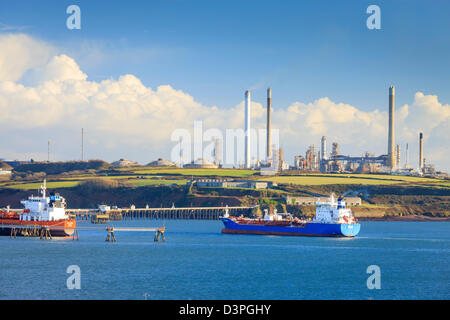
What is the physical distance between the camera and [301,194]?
175m

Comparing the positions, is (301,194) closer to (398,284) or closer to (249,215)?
(249,215)

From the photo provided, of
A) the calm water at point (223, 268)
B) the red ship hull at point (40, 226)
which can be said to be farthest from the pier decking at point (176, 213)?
the calm water at point (223, 268)

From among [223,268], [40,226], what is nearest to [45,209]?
[40,226]

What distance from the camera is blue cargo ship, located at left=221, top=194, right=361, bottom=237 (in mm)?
100750

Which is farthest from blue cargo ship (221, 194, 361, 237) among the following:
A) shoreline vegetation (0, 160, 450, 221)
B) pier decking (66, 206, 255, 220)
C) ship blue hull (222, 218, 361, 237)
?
shoreline vegetation (0, 160, 450, 221)

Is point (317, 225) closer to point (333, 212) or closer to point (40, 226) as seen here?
point (333, 212)

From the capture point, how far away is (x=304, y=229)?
104 meters

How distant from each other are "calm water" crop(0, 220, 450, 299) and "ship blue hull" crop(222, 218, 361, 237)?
19.2 feet

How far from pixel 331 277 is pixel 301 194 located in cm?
11569

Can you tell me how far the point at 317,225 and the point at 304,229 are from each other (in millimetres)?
2758

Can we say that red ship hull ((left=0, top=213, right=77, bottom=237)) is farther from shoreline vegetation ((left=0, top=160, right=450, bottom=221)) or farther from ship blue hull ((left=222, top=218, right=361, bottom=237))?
shoreline vegetation ((left=0, top=160, right=450, bottom=221))

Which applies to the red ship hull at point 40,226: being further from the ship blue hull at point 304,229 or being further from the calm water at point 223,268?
the ship blue hull at point 304,229

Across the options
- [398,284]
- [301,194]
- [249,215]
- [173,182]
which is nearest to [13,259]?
[398,284]

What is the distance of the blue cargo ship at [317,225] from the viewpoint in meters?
101
